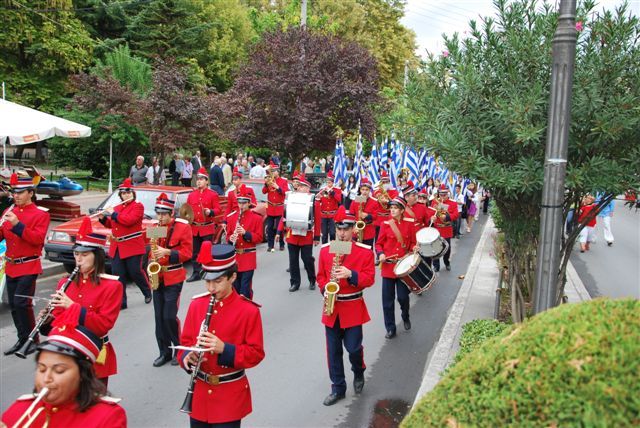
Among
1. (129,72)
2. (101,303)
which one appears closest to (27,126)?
(101,303)

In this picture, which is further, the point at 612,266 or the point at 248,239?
the point at 612,266

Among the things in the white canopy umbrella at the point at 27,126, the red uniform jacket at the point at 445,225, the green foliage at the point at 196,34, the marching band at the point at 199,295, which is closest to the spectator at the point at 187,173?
the green foliage at the point at 196,34

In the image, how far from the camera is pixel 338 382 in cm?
654

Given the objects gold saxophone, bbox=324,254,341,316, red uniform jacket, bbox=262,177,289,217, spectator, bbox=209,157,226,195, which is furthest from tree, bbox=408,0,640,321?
A: spectator, bbox=209,157,226,195

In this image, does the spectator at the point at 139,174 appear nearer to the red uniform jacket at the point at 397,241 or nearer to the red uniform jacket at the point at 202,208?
the red uniform jacket at the point at 202,208

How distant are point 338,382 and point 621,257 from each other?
13.2m

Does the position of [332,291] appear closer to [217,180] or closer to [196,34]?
[217,180]

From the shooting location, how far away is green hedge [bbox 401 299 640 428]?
6.42 ft

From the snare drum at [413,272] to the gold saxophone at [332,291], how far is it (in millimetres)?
2145

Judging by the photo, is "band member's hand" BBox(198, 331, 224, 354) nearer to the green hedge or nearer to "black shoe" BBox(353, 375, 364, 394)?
the green hedge

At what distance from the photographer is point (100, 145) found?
2597 centimetres

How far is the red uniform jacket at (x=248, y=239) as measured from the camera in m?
9.58

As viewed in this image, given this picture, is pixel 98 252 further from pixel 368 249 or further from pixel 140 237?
pixel 140 237

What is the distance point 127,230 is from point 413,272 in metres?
4.57
